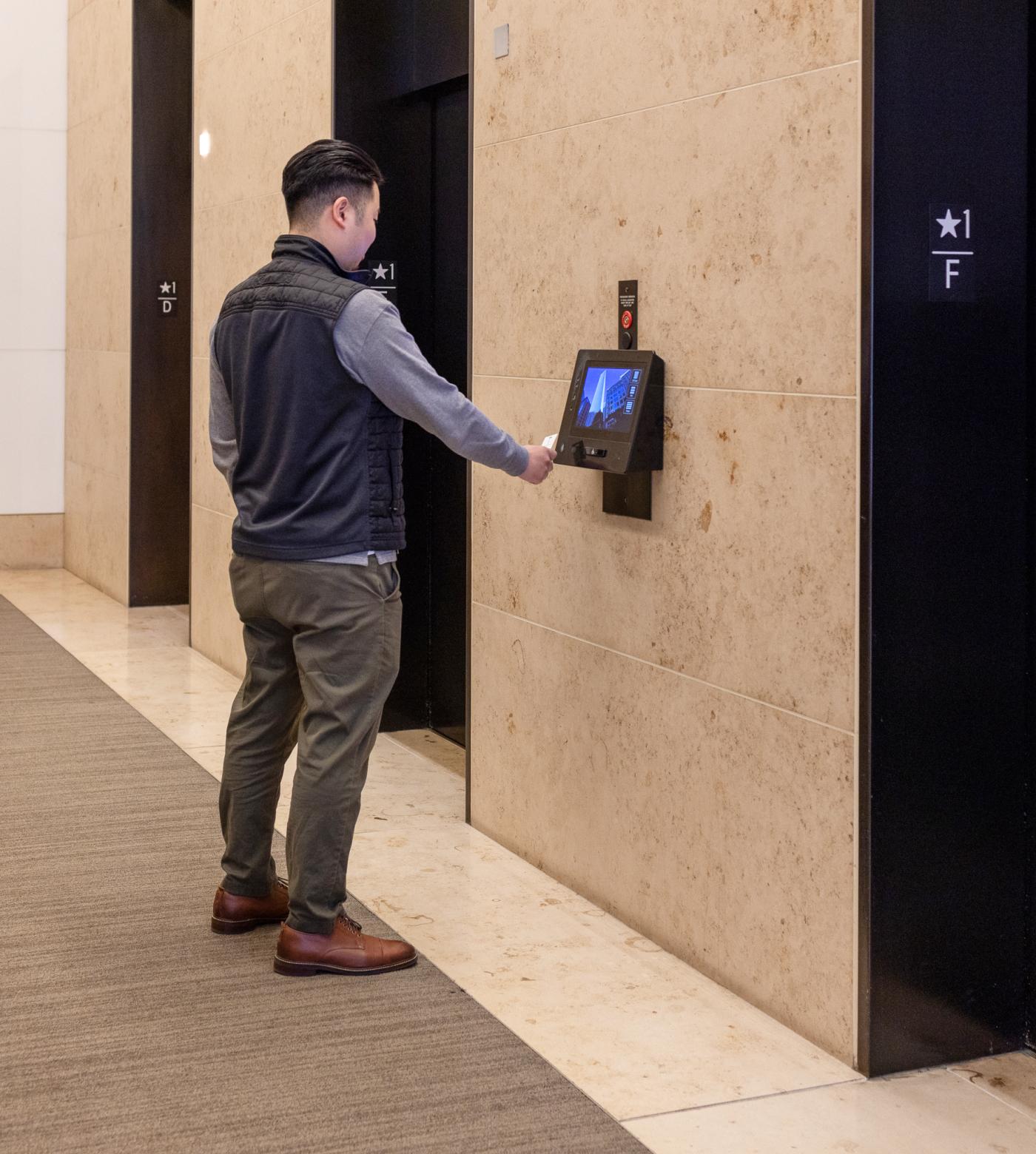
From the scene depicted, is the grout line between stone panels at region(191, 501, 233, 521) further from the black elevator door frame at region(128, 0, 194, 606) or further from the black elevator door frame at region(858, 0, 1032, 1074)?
the black elevator door frame at region(858, 0, 1032, 1074)

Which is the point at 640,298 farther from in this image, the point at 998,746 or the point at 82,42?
the point at 82,42

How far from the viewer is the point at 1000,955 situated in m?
2.97

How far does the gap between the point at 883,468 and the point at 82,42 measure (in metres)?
7.51

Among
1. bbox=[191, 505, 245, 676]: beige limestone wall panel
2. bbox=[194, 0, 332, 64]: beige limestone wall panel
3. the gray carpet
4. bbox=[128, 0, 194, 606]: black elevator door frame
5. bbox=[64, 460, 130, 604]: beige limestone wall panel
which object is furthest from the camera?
bbox=[64, 460, 130, 604]: beige limestone wall panel

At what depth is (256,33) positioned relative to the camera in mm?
6020

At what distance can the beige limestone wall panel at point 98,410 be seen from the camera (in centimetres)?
823

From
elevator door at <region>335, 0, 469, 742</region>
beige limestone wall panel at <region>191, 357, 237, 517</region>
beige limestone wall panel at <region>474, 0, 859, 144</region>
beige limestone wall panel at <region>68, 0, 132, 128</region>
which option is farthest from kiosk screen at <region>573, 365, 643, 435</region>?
beige limestone wall panel at <region>68, 0, 132, 128</region>

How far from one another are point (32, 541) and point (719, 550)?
6976 millimetres

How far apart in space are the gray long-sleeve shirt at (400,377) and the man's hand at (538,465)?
Answer: 0.13 metres

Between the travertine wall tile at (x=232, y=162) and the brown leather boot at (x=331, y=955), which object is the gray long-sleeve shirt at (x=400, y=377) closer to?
the brown leather boot at (x=331, y=955)

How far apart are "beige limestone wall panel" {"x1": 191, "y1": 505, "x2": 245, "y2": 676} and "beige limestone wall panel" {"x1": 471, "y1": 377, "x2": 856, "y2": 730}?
2.61 m

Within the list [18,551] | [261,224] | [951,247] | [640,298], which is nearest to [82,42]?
[18,551]

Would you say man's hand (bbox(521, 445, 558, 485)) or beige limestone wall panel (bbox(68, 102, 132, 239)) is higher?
beige limestone wall panel (bbox(68, 102, 132, 239))

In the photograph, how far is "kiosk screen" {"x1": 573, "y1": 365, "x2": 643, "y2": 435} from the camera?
337cm
